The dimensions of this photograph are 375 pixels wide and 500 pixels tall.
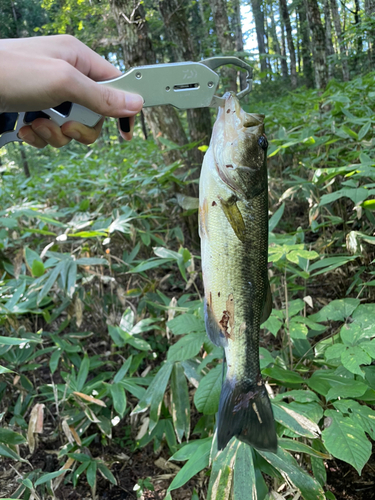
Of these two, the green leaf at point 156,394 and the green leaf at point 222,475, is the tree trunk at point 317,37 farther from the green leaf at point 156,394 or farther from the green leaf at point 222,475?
the green leaf at point 222,475

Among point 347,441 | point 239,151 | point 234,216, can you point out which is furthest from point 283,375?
point 239,151

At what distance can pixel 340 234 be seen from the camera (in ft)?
10.1

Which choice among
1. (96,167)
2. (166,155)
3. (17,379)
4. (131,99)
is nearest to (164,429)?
(17,379)

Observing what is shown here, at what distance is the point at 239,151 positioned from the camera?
1390mm

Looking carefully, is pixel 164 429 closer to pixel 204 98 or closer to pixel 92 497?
pixel 92 497

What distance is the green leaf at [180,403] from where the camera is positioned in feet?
6.75

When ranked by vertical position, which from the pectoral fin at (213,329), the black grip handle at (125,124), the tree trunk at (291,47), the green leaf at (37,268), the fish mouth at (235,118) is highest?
the tree trunk at (291,47)

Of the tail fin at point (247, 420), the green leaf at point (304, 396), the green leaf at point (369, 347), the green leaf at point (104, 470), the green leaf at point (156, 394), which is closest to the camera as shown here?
the tail fin at point (247, 420)

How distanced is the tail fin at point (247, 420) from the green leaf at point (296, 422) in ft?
0.76

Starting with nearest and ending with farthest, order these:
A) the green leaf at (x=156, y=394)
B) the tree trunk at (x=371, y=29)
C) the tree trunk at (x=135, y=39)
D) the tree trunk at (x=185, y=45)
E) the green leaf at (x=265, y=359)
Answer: the green leaf at (x=265, y=359) → the green leaf at (x=156, y=394) → the tree trunk at (x=135, y=39) → the tree trunk at (x=185, y=45) → the tree trunk at (x=371, y=29)

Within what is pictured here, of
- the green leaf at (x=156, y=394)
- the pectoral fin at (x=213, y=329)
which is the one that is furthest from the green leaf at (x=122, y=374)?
the pectoral fin at (x=213, y=329)

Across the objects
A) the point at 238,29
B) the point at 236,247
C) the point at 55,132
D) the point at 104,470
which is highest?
the point at 238,29

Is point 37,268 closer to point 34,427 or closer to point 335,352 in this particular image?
point 34,427

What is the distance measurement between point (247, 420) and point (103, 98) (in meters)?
1.25
